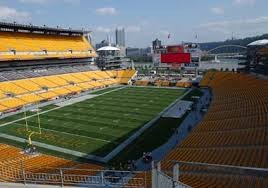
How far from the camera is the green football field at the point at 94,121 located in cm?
2785

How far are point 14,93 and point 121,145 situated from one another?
25880 mm

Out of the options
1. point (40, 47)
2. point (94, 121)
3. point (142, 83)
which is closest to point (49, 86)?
point (40, 47)

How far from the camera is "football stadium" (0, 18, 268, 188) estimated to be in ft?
40.8

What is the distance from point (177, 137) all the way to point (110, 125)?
24.9 feet

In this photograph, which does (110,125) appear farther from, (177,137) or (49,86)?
(49,86)

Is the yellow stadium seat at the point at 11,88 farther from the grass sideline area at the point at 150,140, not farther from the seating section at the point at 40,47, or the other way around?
the grass sideline area at the point at 150,140

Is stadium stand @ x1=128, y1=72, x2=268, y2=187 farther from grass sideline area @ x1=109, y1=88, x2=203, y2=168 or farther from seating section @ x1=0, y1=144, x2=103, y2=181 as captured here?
seating section @ x1=0, y1=144, x2=103, y2=181

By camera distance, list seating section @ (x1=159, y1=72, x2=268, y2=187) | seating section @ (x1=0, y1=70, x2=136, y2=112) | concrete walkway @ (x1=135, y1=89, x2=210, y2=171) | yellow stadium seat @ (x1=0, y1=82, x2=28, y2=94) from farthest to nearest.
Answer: yellow stadium seat @ (x1=0, y1=82, x2=28, y2=94)
seating section @ (x1=0, y1=70, x2=136, y2=112)
concrete walkway @ (x1=135, y1=89, x2=210, y2=171)
seating section @ (x1=159, y1=72, x2=268, y2=187)

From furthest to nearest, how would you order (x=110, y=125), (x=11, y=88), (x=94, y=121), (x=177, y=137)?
(x=11, y=88)
(x=94, y=121)
(x=110, y=125)
(x=177, y=137)

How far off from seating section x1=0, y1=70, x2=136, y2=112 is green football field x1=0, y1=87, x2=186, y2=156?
4.81 m

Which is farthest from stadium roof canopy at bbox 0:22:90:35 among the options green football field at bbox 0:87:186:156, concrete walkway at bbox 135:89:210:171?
concrete walkway at bbox 135:89:210:171

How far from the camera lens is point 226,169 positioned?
4297 mm

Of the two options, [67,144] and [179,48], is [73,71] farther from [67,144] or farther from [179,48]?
[67,144]

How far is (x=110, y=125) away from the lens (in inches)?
1314
